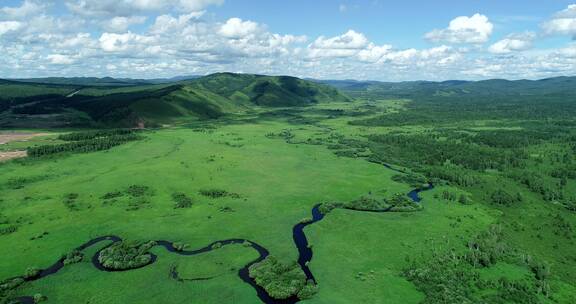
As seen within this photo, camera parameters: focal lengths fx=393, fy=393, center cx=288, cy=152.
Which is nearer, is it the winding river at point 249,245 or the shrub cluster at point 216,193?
the winding river at point 249,245

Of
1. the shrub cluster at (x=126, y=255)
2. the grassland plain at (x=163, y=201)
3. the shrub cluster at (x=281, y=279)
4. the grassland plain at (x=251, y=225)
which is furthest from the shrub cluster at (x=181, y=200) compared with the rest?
the shrub cluster at (x=281, y=279)

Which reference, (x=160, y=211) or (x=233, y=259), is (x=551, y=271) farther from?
(x=160, y=211)

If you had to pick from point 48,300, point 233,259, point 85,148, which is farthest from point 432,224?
point 85,148

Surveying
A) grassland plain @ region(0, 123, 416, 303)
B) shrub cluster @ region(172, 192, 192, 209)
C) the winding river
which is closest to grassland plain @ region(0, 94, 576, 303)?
grassland plain @ region(0, 123, 416, 303)

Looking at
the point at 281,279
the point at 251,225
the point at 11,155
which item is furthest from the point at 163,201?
the point at 11,155

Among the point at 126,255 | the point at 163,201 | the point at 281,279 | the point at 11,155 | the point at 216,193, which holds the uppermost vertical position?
the point at 11,155

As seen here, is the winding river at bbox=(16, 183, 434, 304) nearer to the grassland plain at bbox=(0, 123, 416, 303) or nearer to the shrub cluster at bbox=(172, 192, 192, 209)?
the grassland plain at bbox=(0, 123, 416, 303)

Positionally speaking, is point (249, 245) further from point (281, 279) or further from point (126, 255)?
point (126, 255)

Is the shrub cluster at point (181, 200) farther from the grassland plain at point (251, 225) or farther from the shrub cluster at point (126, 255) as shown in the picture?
the shrub cluster at point (126, 255)
